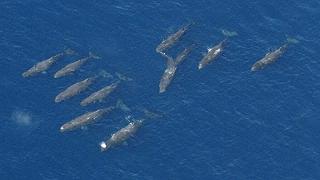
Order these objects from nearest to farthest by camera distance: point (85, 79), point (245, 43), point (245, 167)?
point (245, 167) < point (85, 79) < point (245, 43)

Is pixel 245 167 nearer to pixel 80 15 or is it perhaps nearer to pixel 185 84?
pixel 185 84

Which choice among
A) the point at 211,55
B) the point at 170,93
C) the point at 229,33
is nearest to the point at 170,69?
the point at 170,93

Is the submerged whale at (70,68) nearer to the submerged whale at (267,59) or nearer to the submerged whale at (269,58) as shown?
the submerged whale at (267,59)

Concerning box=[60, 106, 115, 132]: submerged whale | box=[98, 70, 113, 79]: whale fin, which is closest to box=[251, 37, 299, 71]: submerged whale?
box=[98, 70, 113, 79]: whale fin

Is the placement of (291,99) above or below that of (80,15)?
below

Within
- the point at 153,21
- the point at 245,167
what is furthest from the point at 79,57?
the point at 245,167

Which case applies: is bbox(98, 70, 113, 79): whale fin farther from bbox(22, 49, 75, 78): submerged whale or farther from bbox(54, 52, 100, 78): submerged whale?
bbox(22, 49, 75, 78): submerged whale
